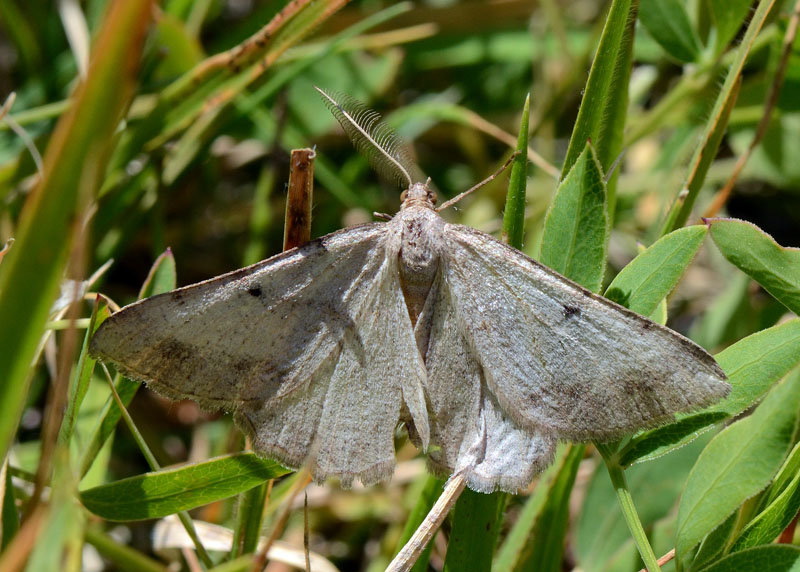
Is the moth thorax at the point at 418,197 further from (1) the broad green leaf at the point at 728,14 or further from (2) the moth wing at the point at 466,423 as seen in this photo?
(1) the broad green leaf at the point at 728,14

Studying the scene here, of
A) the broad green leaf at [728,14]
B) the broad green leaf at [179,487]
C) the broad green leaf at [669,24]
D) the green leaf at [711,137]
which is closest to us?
the broad green leaf at [179,487]

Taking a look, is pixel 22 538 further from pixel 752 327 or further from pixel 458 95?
pixel 458 95

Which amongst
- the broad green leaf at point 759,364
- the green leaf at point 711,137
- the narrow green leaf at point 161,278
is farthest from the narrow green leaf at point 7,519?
the green leaf at point 711,137

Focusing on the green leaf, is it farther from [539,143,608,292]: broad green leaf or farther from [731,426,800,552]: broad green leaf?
[731,426,800,552]: broad green leaf

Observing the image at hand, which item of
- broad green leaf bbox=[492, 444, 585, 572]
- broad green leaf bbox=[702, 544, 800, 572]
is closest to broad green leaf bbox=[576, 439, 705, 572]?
broad green leaf bbox=[492, 444, 585, 572]

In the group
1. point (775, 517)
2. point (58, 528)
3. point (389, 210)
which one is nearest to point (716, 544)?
point (775, 517)

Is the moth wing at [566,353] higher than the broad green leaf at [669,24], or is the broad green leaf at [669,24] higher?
the broad green leaf at [669,24]
